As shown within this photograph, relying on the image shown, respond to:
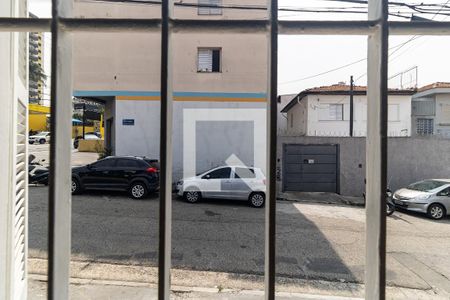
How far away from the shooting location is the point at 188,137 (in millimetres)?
14273

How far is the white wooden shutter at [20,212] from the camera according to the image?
2.02 m

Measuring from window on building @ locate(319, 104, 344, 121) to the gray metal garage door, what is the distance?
4.94 meters

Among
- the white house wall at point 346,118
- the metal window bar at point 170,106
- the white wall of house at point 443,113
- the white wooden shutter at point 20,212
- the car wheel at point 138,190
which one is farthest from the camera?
the white wall of house at point 443,113

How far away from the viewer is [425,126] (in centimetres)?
2245

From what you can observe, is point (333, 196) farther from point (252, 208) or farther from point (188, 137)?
point (188, 137)

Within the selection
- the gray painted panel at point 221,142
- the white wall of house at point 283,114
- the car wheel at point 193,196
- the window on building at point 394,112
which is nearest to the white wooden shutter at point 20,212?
the car wheel at point 193,196

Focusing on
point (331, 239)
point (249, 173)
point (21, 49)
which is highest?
point (21, 49)

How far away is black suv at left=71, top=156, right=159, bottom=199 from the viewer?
11.8 metres

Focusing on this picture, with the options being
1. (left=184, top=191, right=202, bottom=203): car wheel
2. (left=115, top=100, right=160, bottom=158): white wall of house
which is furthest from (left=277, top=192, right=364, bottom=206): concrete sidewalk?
(left=115, top=100, right=160, bottom=158): white wall of house

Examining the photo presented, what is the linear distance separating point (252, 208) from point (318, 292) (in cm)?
632

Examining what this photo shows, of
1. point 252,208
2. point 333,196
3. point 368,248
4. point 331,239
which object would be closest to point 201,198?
point 252,208

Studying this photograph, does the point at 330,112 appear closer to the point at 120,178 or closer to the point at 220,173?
the point at 220,173

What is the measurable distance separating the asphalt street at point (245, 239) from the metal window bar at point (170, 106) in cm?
460

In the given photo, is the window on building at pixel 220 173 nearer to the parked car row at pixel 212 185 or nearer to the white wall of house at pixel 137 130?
the parked car row at pixel 212 185
